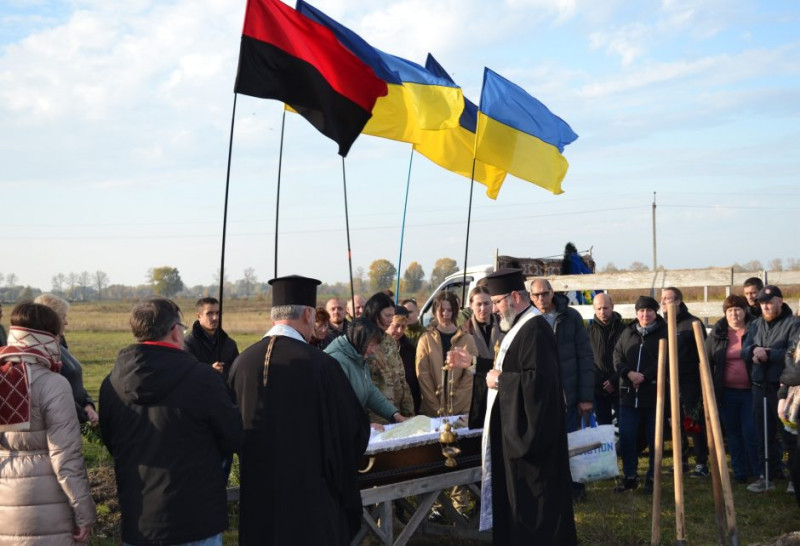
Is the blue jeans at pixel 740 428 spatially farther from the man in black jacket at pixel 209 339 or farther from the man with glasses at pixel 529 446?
the man in black jacket at pixel 209 339

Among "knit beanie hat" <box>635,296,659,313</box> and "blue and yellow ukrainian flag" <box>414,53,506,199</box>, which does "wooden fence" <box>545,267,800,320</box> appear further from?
"knit beanie hat" <box>635,296,659,313</box>

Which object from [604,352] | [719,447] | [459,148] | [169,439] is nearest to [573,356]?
[604,352]

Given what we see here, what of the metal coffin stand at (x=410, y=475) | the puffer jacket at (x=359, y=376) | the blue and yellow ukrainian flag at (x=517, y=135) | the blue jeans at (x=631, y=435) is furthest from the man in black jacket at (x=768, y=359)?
the puffer jacket at (x=359, y=376)

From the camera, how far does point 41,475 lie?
12.9 ft

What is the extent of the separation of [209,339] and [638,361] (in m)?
4.22

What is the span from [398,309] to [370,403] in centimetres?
166

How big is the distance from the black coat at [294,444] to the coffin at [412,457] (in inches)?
35.7

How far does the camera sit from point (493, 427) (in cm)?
555

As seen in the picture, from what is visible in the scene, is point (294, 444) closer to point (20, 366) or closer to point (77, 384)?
point (20, 366)

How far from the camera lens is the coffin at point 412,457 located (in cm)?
525

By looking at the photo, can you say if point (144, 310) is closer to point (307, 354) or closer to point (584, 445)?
point (307, 354)

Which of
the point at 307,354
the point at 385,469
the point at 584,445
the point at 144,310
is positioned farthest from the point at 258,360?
the point at 584,445

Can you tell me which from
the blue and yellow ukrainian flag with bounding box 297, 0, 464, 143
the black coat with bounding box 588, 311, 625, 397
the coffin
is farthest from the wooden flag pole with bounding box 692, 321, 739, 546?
the blue and yellow ukrainian flag with bounding box 297, 0, 464, 143

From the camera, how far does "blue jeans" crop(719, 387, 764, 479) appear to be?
27.1 ft
